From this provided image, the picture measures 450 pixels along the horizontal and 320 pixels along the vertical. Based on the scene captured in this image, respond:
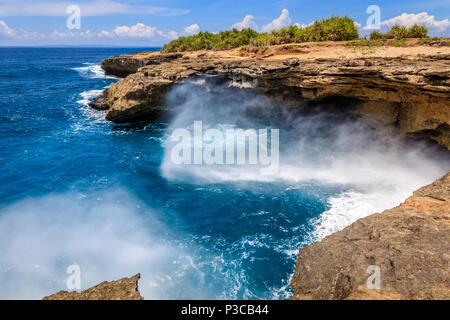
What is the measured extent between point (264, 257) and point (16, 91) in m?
41.0

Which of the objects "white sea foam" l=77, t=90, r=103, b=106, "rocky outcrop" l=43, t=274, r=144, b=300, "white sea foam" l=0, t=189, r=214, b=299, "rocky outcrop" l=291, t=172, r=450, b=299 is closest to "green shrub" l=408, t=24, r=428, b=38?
"rocky outcrop" l=291, t=172, r=450, b=299

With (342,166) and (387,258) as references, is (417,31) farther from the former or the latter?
(387,258)

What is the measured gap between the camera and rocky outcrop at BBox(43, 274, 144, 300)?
4402 mm

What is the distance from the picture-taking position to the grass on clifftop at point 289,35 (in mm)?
22406

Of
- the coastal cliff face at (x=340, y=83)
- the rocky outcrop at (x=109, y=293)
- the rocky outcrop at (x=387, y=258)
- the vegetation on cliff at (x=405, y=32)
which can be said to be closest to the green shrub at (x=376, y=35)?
the vegetation on cliff at (x=405, y=32)

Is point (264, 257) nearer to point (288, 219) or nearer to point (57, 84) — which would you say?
point (288, 219)

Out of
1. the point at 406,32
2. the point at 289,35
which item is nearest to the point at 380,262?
the point at 406,32

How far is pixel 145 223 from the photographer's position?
11.2m

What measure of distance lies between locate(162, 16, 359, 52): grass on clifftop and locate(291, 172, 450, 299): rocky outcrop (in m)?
19.9

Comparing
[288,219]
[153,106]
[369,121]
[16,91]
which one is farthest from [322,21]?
[16,91]

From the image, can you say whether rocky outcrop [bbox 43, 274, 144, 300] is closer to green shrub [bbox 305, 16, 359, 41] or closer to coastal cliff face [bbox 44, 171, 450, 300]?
coastal cliff face [bbox 44, 171, 450, 300]

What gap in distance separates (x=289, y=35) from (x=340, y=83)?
11.8 metres

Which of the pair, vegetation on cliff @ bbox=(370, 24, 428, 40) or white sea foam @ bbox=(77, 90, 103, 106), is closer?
vegetation on cliff @ bbox=(370, 24, 428, 40)

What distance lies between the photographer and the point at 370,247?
542cm
